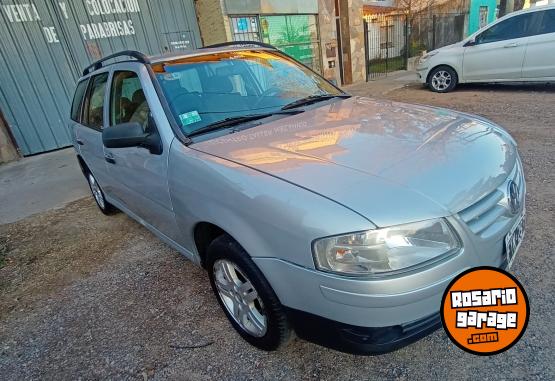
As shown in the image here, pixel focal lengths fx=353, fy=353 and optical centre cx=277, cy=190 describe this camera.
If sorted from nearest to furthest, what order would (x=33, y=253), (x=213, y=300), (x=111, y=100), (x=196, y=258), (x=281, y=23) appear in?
(x=196, y=258)
(x=213, y=300)
(x=111, y=100)
(x=33, y=253)
(x=281, y=23)

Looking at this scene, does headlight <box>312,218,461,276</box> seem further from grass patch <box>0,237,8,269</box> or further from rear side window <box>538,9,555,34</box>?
rear side window <box>538,9,555,34</box>

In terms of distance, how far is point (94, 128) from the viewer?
343cm

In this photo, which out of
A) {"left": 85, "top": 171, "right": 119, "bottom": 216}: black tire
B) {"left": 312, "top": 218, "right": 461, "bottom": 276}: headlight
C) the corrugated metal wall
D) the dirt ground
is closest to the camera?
{"left": 312, "top": 218, "right": 461, "bottom": 276}: headlight

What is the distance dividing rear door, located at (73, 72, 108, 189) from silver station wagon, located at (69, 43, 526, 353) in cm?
58

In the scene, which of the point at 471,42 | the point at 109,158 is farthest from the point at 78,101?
the point at 471,42

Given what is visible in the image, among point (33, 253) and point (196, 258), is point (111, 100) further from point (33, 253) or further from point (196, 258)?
point (33, 253)

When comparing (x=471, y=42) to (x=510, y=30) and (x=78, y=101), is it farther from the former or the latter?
(x=78, y=101)

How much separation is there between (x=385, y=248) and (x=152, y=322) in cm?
179

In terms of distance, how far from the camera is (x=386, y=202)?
56.2 inches

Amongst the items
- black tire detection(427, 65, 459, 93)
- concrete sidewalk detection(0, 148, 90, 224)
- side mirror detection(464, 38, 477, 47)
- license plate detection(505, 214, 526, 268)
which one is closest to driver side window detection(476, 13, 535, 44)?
side mirror detection(464, 38, 477, 47)

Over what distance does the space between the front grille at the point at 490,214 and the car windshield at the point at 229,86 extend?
58.9 inches

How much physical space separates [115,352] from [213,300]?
69 centimetres

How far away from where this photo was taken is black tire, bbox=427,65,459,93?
8.38 meters

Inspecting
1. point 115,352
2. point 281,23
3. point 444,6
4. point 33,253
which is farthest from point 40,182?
point 444,6
